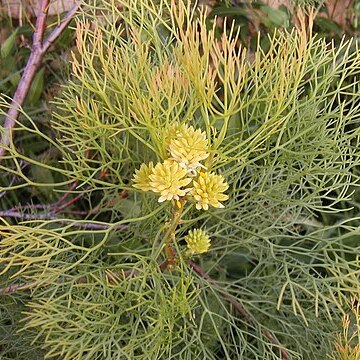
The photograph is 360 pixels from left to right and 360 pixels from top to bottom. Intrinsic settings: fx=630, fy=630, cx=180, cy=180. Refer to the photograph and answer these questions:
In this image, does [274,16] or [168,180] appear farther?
[274,16]

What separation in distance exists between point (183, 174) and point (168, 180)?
1 cm

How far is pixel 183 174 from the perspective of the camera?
464mm

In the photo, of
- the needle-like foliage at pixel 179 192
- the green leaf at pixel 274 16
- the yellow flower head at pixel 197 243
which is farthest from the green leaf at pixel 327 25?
the yellow flower head at pixel 197 243

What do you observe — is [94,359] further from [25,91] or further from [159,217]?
[25,91]

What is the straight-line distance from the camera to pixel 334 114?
578mm

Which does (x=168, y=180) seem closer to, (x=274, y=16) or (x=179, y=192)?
(x=179, y=192)

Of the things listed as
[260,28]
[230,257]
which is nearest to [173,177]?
[230,257]

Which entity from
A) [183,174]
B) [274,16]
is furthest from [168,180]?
[274,16]

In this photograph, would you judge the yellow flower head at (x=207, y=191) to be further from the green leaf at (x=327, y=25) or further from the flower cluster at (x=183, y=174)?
the green leaf at (x=327, y=25)

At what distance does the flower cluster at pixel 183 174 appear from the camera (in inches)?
18.3

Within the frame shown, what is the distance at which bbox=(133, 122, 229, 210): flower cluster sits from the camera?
464mm

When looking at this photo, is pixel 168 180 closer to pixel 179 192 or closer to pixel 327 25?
pixel 179 192

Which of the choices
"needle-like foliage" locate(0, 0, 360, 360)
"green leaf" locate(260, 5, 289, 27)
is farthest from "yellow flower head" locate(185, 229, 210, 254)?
"green leaf" locate(260, 5, 289, 27)

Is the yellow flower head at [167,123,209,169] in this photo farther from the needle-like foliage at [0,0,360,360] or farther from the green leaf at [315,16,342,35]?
the green leaf at [315,16,342,35]
